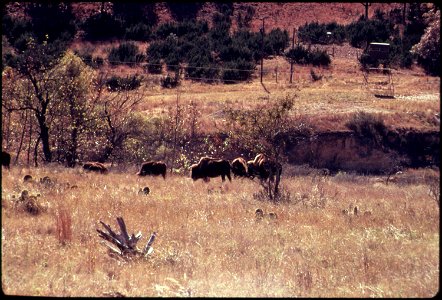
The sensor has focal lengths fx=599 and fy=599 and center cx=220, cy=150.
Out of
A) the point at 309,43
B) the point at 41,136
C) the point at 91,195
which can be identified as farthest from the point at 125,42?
the point at 91,195

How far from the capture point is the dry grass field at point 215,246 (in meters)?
8.91

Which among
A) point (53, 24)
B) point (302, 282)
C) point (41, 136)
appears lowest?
point (41, 136)

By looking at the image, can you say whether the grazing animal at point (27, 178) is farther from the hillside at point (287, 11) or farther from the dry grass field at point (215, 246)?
the hillside at point (287, 11)

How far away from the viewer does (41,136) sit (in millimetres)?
30781

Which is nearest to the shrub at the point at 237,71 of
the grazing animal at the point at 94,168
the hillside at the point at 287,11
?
the hillside at the point at 287,11

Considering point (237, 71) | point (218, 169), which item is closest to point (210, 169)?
point (218, 169)

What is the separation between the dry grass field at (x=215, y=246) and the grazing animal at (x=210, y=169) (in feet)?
33.7

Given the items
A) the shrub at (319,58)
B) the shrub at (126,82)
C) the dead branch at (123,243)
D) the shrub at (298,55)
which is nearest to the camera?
the dead branch at (123,243)

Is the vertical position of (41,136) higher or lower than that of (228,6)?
lower

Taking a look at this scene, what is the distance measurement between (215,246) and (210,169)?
57.8ft

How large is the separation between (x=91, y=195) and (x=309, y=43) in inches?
1673

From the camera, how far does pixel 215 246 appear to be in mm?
11867

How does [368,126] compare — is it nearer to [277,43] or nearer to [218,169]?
[277,43]

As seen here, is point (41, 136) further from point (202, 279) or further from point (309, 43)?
point (309, 43)
